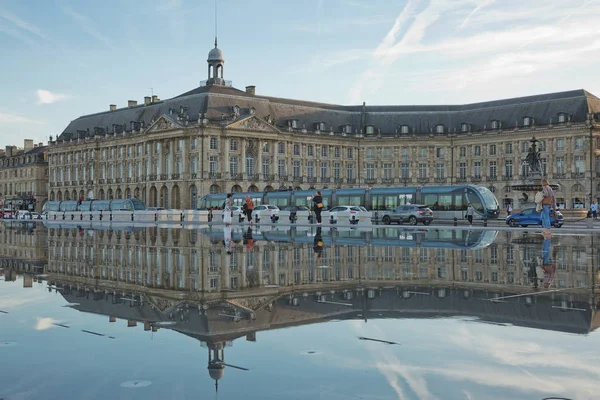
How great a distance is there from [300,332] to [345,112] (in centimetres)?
9925

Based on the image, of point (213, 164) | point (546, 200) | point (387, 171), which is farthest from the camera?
point (387, 171)

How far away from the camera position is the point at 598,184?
90.1 metres

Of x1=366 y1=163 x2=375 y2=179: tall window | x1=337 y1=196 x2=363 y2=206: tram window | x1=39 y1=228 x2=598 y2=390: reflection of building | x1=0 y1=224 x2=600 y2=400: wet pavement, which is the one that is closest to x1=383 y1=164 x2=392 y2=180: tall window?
x1=366 y1=163 x2=375 y2=179: tall window

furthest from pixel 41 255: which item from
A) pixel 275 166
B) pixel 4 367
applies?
pixel 275 166

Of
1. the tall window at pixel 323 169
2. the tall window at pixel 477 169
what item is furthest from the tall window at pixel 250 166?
the tall window at pixel 477 169

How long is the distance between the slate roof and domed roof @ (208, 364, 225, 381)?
8464 centimetres

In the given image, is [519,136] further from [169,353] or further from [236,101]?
[169,353]

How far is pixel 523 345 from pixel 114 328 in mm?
4353

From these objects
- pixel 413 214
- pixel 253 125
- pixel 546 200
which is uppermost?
pixel 253 125

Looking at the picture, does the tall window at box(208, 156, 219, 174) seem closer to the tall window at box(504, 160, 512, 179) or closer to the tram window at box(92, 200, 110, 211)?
the tram window at box(92, 200, 110, 211)

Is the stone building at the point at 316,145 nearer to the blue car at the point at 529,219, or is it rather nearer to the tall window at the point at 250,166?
the tall window at the point at 250,166

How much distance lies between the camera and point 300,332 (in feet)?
24.5

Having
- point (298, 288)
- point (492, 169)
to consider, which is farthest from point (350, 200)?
point (298, 288)

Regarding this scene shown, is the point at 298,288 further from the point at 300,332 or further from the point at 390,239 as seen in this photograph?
the point at 390,239
